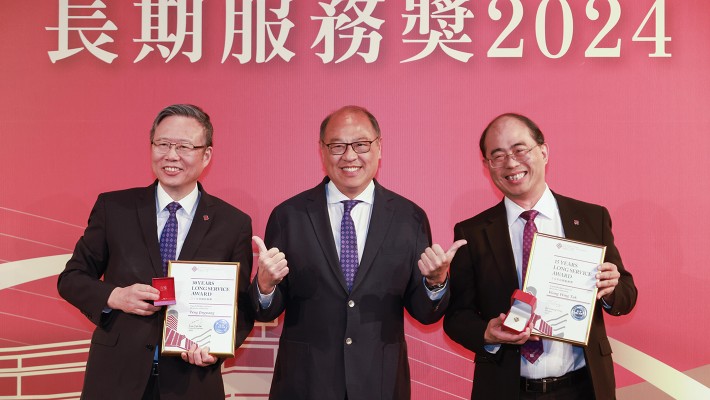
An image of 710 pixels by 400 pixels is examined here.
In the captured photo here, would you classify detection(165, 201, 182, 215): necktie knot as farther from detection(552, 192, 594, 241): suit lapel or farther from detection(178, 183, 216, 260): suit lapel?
detection(552, 192, 594, 241): suit lapel

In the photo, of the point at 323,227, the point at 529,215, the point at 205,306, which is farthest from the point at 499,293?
the point at 205,306

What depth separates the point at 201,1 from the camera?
371 centimetres

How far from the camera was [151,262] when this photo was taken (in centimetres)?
259

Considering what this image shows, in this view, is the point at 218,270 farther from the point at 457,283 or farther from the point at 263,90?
the point at 263,90

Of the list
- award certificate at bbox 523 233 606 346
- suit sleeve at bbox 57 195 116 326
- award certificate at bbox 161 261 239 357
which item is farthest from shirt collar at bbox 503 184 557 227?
suit sleeve at bbox 57 195 116 326

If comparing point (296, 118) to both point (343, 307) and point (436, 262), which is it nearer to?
point (343, 307)

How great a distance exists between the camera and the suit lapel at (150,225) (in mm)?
2586

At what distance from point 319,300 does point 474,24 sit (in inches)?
75.0

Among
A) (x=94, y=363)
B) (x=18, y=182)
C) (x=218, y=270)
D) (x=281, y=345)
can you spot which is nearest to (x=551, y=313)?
(x=281, y=345)

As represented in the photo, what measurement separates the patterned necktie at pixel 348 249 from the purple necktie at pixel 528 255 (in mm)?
660

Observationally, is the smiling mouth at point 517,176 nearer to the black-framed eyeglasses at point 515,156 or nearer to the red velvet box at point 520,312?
the black-framed eyeglasses at point 515,156

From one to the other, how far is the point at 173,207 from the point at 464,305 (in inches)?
49.0

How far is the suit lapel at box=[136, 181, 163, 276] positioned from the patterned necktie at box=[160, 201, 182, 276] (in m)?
0.03

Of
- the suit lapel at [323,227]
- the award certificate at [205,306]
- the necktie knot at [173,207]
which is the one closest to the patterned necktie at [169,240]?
the necktie knot at [173,207]
